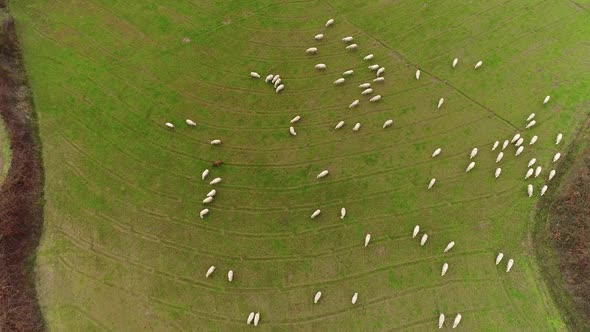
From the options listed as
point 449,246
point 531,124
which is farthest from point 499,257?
point 531,124

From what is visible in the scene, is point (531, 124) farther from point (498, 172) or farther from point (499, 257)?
point (499, 257)

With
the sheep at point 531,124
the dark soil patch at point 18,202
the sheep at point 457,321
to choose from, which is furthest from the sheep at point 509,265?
the dark soil patch at point 18,202

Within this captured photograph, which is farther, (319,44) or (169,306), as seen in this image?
(319,44)

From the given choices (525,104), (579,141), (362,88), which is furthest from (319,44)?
(579,141)

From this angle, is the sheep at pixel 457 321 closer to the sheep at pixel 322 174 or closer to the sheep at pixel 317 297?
the sheep at pixel 317 297

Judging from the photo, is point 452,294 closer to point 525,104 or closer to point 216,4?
point 525,104

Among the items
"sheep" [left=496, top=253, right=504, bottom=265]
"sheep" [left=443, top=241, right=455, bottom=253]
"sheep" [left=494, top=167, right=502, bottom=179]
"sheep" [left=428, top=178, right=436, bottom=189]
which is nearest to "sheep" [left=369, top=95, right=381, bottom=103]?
"sheep" [left=428, top=178, right=436, bottom=189]

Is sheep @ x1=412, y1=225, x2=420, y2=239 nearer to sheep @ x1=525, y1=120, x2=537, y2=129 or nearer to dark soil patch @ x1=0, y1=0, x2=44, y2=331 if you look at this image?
sheep @ x1=525, y1=120, x2=537, y2=129

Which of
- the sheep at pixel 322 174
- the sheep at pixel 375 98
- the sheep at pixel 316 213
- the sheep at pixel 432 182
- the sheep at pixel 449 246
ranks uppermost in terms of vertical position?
the sheep at pixel 375 98
